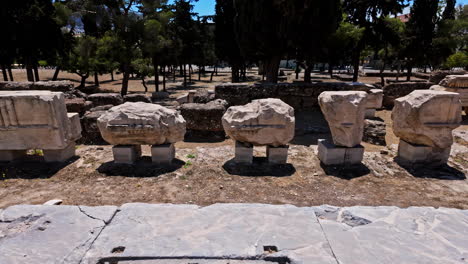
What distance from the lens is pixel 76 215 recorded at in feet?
8.24

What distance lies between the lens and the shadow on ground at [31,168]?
4.82 m

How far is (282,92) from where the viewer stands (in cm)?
975

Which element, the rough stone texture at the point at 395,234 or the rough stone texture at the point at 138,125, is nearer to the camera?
the rough stone texture at the point at 395,234

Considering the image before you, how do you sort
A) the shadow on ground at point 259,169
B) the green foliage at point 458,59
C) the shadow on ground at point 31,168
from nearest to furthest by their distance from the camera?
the shadow on ground at point 31,168 → the shadow on ground at point 259,169 → the green foliage at point 458,59

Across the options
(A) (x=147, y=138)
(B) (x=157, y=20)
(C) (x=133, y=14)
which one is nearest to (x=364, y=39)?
(B) (x=157, y=20)

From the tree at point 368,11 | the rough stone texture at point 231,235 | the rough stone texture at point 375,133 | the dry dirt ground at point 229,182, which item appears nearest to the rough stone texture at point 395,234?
the rough stone texture at point 231,235

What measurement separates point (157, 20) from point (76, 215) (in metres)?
14.1

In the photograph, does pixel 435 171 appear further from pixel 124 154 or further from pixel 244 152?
pixel 124 154

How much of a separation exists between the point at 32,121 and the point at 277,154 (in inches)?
173

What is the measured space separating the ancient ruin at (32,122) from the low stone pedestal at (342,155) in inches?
190

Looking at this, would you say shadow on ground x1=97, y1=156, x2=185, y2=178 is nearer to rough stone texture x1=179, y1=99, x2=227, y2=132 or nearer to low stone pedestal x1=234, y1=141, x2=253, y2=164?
low stone pedestal x1=234, y1=141, x2=253, y2=164

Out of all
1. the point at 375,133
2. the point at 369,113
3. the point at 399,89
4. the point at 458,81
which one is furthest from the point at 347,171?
the point at 399,89

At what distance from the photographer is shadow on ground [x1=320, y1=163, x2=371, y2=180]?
4.95 m

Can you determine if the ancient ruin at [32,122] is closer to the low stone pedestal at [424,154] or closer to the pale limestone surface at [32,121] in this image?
the pale limestone surface at [32,121]
